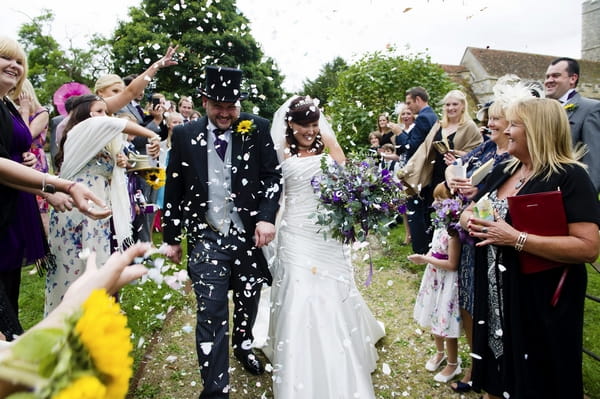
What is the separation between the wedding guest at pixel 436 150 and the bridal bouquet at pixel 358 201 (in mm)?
1753

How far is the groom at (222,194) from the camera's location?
3523 millimetres

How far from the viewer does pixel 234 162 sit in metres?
3.64

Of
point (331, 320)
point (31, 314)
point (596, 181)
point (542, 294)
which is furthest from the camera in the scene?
point (31, 314)

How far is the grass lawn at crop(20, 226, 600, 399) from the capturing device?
3609 mm

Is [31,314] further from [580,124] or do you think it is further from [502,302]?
[580,124]

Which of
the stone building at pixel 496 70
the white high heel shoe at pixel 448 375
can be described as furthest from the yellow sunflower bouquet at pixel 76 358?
the stone building at pixel 496 70

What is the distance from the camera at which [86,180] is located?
383cm

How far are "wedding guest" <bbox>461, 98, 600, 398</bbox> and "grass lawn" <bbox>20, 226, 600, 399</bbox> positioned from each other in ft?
3.66

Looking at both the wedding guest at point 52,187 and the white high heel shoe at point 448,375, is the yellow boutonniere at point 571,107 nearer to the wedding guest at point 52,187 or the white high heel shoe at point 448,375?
the white high heel shoe at point 448,375

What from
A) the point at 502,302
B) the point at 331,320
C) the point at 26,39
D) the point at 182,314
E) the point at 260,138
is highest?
the point at 26,39

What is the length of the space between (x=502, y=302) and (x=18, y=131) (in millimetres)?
3819

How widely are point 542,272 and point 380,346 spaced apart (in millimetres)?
2150

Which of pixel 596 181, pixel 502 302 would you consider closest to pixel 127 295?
pixel 502 302

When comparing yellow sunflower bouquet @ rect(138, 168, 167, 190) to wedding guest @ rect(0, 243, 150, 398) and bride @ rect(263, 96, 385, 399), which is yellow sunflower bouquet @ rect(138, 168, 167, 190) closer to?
bride @ rect(263, 96, 385, 399)
